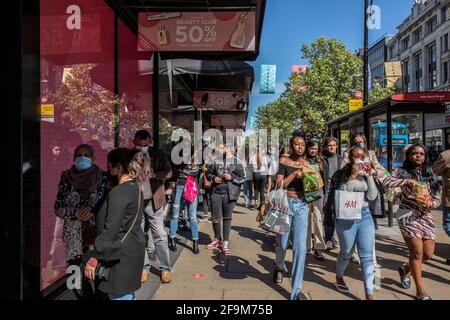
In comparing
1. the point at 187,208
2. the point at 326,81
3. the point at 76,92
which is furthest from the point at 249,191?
the point at 326,81

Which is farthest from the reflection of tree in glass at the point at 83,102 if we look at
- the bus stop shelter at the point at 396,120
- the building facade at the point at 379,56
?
the building facade at the point at 379,56

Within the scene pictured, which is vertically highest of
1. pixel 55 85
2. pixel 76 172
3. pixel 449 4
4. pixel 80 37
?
pixel 449 4

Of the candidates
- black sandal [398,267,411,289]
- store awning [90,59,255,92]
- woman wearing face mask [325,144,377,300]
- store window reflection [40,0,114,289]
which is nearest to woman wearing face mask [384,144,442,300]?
black sandal [398,267,411,289]

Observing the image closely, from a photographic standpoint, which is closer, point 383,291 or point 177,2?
point 383,291

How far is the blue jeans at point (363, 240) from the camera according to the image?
4219 millimetres

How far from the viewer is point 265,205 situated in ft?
15.0

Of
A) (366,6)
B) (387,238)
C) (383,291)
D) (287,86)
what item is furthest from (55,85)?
(287,86)

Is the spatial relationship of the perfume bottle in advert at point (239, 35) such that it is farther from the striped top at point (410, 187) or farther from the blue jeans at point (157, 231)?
the striped top at point (410, 187)

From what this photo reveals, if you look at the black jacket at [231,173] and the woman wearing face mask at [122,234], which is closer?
the woman wearing face mask at [122,234]

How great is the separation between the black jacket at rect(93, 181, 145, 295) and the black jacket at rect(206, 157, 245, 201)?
3222mm

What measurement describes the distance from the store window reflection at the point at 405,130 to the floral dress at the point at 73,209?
24.7 ft

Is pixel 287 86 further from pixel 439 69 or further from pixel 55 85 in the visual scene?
pixel 55 85

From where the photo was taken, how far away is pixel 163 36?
20.5 feet
